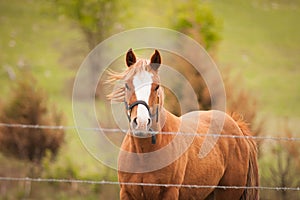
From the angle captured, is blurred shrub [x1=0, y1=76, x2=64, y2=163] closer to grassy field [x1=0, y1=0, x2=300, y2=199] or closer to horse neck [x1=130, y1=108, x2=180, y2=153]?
grassy field [x1=0, y1=0, x2=300, y2=199]

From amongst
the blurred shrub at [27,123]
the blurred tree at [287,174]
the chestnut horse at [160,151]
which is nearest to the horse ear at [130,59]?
the chestnut horse at [160,151]

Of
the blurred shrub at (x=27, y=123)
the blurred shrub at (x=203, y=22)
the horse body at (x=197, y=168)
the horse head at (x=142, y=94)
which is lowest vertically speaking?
the horse body at (x=197, y=168)

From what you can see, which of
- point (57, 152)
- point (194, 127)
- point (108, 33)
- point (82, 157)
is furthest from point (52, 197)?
point (108, 33)

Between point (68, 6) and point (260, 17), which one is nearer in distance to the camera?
point (68, 6)

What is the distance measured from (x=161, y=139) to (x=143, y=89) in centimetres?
72

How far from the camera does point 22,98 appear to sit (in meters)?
17.1

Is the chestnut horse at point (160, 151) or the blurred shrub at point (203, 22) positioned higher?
the blurred shrub at point (203, 22)

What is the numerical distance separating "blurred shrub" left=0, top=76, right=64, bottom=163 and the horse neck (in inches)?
434

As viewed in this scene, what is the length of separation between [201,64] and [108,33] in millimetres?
17554

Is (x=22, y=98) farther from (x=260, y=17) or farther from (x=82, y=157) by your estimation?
(x=260, y=17)

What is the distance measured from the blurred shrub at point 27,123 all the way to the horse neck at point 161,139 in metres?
11.0

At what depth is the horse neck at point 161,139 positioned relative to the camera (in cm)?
589

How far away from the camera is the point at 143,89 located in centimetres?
567

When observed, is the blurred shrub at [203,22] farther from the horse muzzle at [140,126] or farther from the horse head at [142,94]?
the horse muzzle at [140,126]
